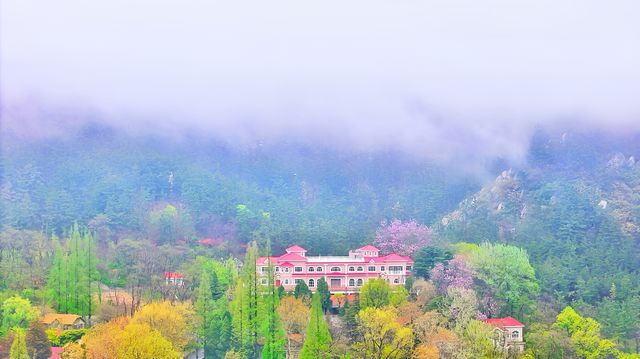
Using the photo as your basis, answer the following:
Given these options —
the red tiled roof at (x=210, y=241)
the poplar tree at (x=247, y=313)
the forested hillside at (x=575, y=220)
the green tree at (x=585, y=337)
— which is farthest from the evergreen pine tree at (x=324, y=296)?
the red tiled roof at (x=210, y=241)

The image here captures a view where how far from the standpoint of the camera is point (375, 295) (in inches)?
1465

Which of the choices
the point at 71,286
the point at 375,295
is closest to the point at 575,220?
the point at 375,295

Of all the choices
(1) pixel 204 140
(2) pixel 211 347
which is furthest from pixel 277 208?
(2) pixel 211 347

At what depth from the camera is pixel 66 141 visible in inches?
2840

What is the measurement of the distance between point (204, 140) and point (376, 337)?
47.2m

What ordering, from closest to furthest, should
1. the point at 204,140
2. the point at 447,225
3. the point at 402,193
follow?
1. the point at 447,225
2. the point at 402,193
3. the point at 204,140

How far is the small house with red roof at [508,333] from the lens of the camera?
111 ft

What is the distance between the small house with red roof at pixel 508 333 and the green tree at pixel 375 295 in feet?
14.5

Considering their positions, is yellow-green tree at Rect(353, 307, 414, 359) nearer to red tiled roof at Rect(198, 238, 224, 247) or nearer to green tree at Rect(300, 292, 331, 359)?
green tree at Rect(300, 292, 331, 359)

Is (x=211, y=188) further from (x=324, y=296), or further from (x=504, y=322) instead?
(x=504, y=322)

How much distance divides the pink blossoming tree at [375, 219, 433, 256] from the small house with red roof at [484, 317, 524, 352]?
10912 mm

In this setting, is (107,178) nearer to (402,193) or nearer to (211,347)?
(402,193)

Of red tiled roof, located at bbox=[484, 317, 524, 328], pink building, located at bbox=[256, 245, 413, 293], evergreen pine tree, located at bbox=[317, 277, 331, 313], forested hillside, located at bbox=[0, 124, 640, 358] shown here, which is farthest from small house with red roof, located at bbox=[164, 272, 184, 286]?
Answer: red tiled roof, located at bbox=[484, 317, 524, 328]

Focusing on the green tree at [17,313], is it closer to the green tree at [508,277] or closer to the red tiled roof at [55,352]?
the red tiled roof at [55,352]
